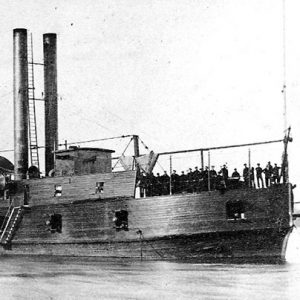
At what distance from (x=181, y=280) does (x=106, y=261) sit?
314 inches

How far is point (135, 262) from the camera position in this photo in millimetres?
26312

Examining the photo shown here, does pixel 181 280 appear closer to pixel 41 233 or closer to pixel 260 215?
pixel 260 215

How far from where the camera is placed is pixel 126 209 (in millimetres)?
28547

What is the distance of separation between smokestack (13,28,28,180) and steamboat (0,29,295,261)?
0.05m

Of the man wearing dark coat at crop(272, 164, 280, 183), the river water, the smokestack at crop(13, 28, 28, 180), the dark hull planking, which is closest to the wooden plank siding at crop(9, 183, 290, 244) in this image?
the dark hull planking

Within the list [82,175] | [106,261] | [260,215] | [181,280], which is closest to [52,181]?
[82,175]

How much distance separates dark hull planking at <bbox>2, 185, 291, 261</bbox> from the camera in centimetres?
2644

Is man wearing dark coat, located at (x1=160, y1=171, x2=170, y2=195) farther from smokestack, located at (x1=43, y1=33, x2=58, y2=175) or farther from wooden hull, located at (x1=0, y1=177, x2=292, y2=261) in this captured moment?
smokestack, located at (x1=43, y1=33, x2=58, y2=175)

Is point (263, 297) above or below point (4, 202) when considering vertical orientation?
below

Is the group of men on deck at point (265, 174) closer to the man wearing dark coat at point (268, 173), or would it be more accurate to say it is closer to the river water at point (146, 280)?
the man wearing dark coat at point (268, 173)

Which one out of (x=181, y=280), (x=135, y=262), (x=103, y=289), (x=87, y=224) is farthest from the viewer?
(x=87, y=224)

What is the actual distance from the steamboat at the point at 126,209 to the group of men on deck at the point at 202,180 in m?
0.04

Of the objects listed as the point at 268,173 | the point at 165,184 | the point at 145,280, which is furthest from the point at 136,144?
the point at 145,280

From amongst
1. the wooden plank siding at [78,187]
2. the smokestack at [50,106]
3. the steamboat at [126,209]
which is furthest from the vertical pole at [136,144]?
the smokestack at [50,106]
